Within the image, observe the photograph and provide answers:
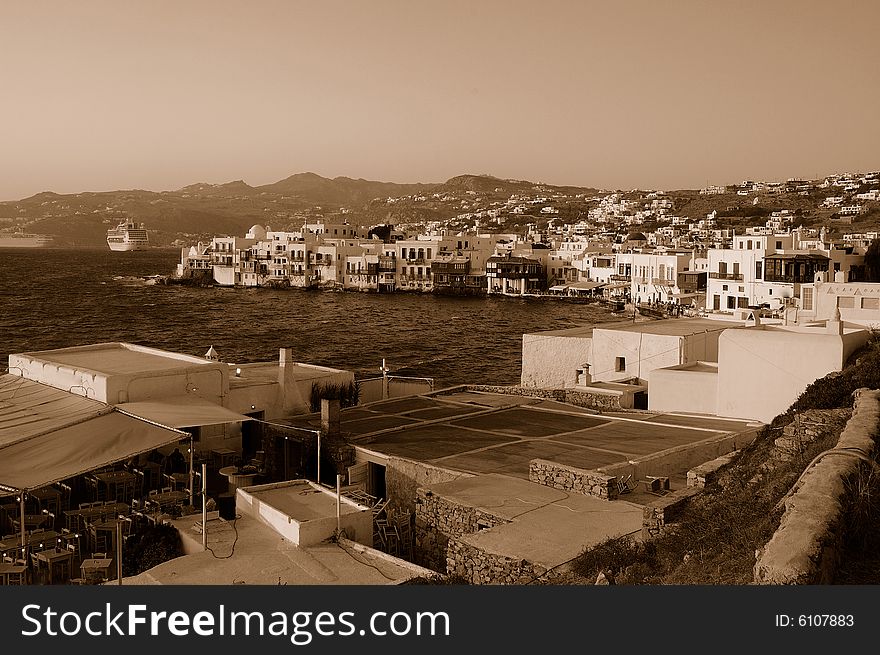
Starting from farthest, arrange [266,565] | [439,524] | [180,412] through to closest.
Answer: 1. [180,412]
2. [439,524]
3. [266,565]

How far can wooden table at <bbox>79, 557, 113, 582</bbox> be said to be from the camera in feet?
23.0

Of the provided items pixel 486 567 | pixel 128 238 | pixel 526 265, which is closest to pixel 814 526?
pixel 486 567

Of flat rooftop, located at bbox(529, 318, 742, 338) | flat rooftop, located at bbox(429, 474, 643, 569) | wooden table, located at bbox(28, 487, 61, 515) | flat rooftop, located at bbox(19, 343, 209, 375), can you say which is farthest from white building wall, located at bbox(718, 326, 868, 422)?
wooden table, located at bbox(28, 487, 61, 515)

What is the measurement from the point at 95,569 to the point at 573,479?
4.42 metres

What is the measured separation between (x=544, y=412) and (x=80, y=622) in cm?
1019

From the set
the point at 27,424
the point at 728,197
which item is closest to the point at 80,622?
the point at 27,424

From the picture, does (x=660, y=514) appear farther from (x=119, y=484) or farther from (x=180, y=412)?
(x=119, y=484)

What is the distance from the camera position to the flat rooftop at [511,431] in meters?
9.87

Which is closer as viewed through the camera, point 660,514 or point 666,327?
point 660,514

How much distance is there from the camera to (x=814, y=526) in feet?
13.5

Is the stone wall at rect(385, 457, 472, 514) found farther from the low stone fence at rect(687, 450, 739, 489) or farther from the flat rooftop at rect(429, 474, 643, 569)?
the low stone fence at rect(687, 450, 739, 489)

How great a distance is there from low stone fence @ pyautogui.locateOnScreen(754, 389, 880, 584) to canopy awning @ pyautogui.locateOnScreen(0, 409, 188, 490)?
19.7ft

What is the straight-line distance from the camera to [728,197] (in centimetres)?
13625

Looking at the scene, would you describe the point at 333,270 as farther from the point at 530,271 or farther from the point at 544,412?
the point at 544,412
